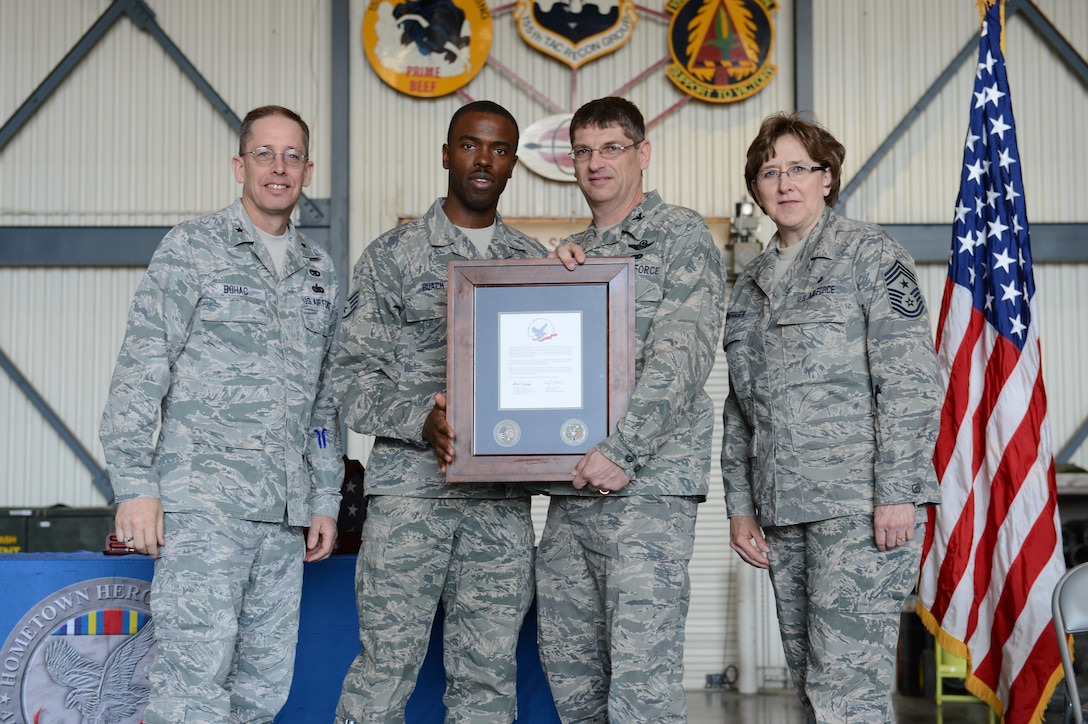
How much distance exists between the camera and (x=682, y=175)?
7.34 metres

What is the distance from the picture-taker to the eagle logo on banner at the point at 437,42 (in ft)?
24.0

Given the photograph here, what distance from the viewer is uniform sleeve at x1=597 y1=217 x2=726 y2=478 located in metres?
2.45

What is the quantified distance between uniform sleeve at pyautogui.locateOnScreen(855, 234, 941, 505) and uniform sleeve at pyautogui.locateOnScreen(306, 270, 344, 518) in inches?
56.0

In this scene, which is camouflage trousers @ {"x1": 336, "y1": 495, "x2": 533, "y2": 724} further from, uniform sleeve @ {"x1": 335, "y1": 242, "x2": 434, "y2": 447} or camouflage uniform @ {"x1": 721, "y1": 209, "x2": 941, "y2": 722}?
camouflage uniform @ {"x1": 721, "y1": 209, "x2": 941, "y2": 722}

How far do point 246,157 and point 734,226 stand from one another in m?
4.77

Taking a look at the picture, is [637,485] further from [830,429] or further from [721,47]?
[721,47]

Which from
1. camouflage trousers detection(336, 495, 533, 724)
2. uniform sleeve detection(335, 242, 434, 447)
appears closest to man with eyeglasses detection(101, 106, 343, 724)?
uniform sleeve detection(335, 242, 434, 447)

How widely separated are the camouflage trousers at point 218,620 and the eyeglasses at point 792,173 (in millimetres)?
1588

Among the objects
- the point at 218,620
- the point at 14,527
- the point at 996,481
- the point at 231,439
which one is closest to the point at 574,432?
the point at 231,439

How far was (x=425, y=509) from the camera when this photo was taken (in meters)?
2.72

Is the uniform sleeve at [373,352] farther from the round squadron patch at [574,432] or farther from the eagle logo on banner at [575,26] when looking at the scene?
the eagle logo on banner at [575,26]

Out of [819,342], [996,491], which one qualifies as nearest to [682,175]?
[996,491]

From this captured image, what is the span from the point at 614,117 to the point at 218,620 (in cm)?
160

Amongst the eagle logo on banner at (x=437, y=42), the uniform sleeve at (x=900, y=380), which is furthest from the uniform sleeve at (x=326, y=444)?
the eagle logo on banner at (x=437, y=42)
